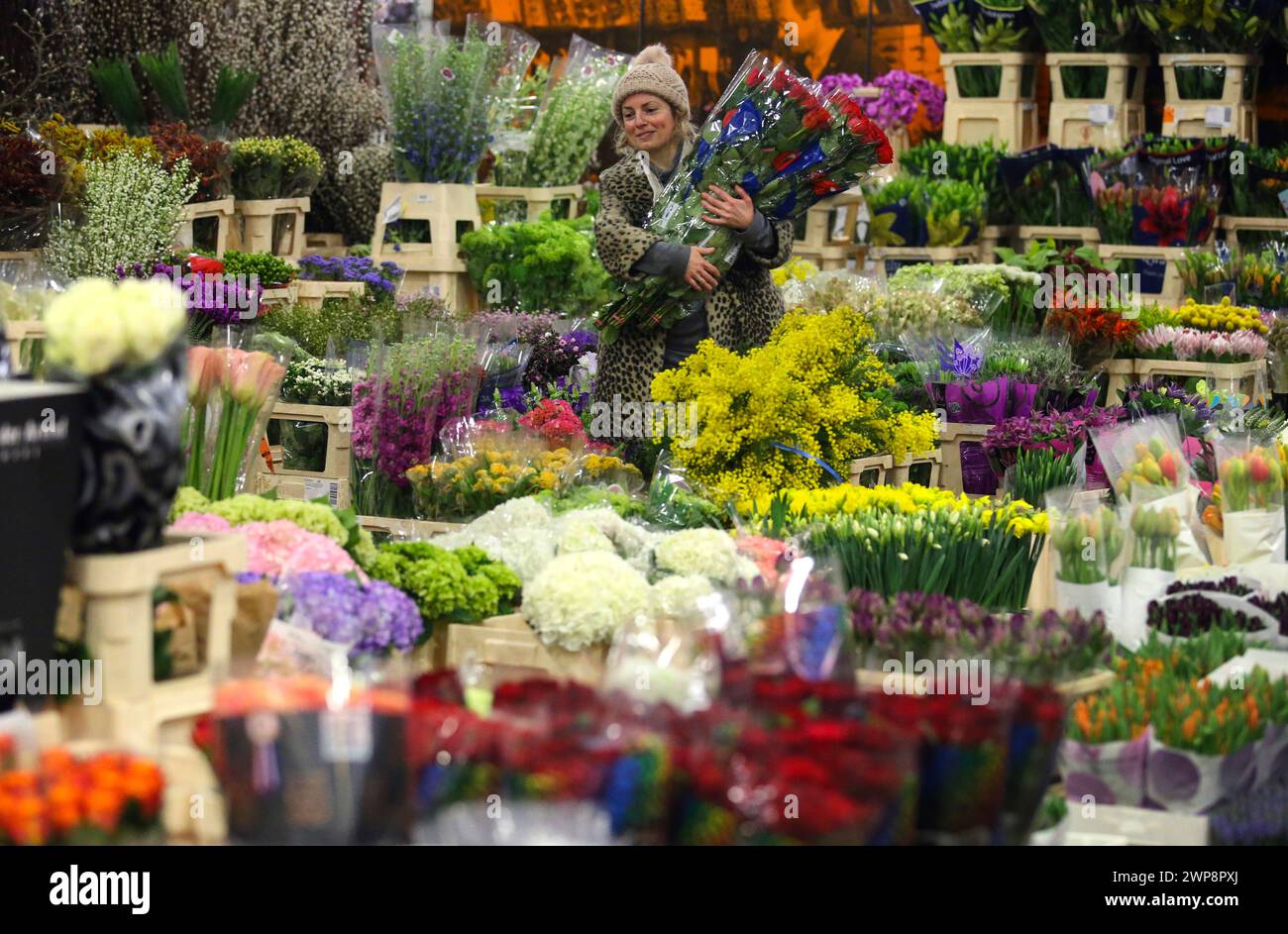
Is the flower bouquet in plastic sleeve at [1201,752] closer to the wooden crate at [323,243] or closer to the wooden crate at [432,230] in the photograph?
the wooden crate at [432,230]

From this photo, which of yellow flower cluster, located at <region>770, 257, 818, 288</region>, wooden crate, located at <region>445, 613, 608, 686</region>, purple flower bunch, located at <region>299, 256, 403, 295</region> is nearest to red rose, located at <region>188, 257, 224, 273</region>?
purple flower bunch, located at <region>299, 256, 403, 295</region>

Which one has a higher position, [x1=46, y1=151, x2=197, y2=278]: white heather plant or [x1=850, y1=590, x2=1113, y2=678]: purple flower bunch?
[x1=46, y1=151, x2=197, y2=278]: white heather plant

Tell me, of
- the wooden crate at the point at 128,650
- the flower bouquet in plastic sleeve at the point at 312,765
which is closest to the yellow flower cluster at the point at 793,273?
the wooden crate at the point at 128,650

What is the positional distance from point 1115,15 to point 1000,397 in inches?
119

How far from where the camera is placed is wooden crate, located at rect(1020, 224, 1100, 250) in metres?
7.61

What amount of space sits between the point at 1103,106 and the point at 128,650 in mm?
6575

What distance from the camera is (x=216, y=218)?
21.8 feet

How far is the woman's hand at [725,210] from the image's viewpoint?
4.60 meters

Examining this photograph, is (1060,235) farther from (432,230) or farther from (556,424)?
(556,424)

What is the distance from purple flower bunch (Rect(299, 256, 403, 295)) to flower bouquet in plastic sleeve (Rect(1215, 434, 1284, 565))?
12.7 feet

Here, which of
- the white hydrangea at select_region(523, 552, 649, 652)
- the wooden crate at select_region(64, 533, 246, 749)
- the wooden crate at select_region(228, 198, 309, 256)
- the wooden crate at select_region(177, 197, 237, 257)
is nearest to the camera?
the wooden crate at select_region(64, 533, 246, 749)

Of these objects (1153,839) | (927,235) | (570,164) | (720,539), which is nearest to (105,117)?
(570,164)

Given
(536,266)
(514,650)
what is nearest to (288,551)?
(514,650)

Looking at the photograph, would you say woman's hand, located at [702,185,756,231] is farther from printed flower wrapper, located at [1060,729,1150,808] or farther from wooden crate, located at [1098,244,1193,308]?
wooden crate, located at [1098,244,1193,308]
